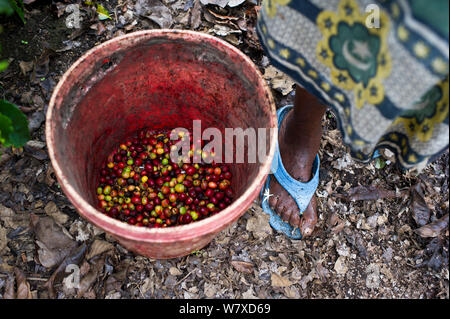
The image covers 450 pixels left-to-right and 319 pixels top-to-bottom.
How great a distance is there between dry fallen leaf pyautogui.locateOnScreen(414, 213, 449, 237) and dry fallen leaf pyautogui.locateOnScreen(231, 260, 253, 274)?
130 centimetres

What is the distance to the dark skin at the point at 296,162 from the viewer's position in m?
2.55

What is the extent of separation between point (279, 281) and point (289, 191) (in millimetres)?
640

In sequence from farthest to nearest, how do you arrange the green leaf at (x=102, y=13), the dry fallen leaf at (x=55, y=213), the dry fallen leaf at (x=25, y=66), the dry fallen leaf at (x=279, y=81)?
the green leaf at (x=102, y=13)
the dry fallen leaf at (x=279, y=81)
the dry fallen leaf at (x=25, y=66)
the dry fallen leaf at (x=55, y=213)

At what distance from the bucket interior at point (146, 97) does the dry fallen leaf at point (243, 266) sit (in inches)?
21.2

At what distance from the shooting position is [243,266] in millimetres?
2639

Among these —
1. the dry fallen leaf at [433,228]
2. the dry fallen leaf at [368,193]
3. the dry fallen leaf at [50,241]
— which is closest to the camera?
the dry fallen leaf at [50,241]

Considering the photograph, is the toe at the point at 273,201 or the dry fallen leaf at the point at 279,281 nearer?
the dry fallen leaf at the point at 279,281

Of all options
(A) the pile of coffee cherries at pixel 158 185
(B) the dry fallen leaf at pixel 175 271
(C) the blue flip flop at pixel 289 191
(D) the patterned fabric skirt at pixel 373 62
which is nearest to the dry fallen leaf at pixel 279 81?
(C) the blue flip flop at pixel 289 191

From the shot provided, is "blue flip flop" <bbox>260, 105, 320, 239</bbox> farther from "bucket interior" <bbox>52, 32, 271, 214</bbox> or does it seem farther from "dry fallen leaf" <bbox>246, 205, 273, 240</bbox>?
"bucket interior" <bbox>52, 32, 271, 214</bbox>

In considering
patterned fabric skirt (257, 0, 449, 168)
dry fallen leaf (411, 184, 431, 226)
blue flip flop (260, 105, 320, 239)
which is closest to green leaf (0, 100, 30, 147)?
patterned fabric skirt (257, 0, 449, 168)

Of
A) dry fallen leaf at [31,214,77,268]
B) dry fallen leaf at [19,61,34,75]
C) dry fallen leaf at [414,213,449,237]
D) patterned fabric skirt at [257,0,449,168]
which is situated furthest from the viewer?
dry fallen leaf at [19,61,34,75]

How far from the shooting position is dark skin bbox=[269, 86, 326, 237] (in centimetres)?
255

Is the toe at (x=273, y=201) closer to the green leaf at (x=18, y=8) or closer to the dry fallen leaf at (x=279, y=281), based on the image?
the dry fallen leaf at (x=279, y=281)
